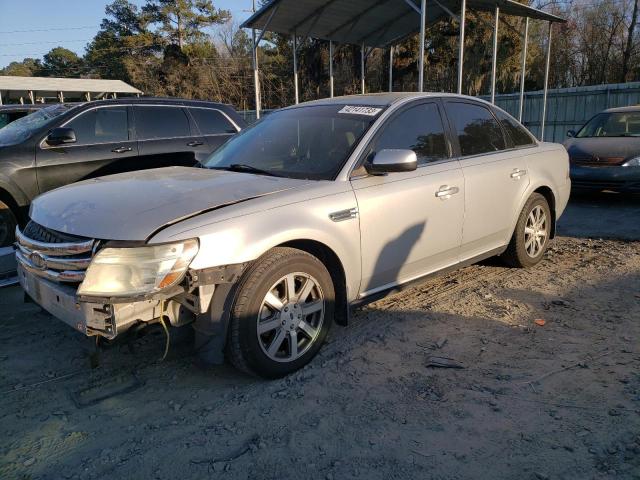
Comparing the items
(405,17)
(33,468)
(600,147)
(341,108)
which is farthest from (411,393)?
(405,17)

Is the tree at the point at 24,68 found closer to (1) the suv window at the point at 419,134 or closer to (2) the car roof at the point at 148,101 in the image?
(2) the car roof at the point at 148,101

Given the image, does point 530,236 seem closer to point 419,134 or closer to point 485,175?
point 485,175

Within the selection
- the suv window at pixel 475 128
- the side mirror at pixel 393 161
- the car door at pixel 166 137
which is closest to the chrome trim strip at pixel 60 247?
the side mirror at pixel 393 161

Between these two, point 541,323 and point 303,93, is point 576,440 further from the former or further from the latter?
point 303,93

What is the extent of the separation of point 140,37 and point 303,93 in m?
19.4

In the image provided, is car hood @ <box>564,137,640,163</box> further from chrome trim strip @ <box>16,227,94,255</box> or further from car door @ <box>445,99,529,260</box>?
chrome trim strip @ <box>16,227,94,255</box>

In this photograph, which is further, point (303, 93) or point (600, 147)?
point (303, 93)

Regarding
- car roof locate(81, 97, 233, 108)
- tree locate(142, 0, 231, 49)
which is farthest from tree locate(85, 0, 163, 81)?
car roof locate(81, 97, 233, 108)

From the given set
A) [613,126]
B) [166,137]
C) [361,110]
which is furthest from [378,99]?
[613,126]

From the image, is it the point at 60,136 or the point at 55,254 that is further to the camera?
the point at 60,136

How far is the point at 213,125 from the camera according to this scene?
24.6 ft

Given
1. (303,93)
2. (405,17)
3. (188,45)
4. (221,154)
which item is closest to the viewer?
(221,154)

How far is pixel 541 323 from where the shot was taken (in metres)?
4.09

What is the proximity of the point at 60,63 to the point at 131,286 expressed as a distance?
63794mm
